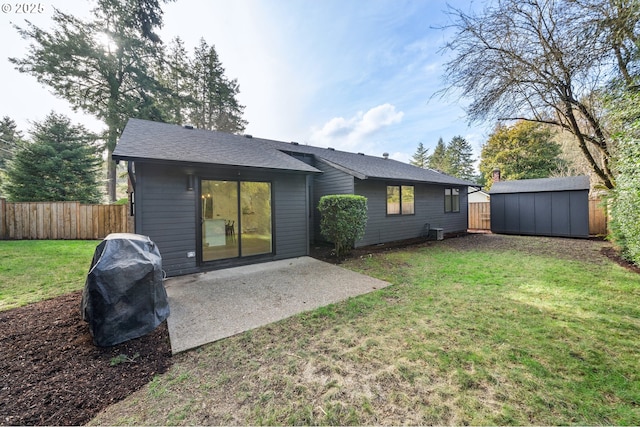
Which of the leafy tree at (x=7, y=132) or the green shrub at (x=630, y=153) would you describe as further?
the leafy tree at (x=7, y=132)

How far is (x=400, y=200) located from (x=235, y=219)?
6441mm

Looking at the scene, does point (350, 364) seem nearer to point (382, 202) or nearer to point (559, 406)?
point (559, 406)

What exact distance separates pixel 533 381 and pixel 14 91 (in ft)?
62.6

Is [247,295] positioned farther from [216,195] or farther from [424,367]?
[424,367]

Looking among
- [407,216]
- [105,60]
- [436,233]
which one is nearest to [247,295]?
[407,216]

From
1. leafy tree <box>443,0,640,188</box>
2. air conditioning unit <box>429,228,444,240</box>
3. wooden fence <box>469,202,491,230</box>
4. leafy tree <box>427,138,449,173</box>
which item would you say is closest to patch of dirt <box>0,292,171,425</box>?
leafy tree <box>443,0,640,188</box>

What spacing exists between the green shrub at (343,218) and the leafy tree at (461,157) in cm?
3109

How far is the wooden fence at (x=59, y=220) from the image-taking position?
8.81 m

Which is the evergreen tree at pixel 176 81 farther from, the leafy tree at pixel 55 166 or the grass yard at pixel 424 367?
the grass yard at pixel 424 367

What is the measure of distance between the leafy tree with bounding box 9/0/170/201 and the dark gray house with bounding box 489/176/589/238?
18.6 meters

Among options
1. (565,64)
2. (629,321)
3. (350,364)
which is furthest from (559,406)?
(565,64)

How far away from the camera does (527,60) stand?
4918 mm

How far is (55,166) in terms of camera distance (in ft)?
37.4

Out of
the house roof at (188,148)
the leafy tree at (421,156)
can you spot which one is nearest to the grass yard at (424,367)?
the house roof at (188,148)
